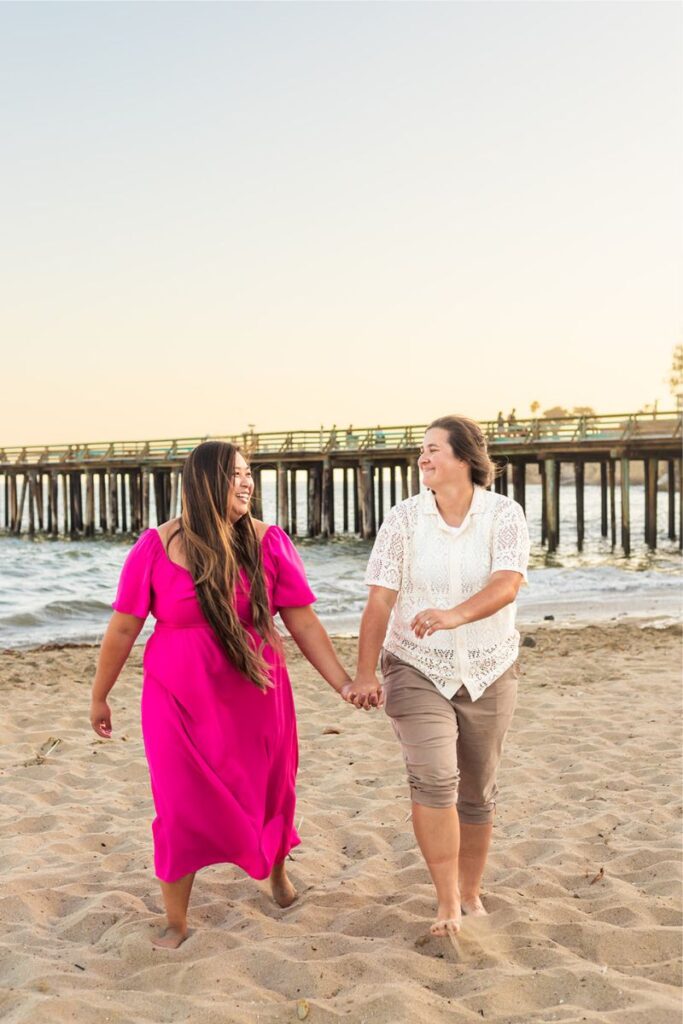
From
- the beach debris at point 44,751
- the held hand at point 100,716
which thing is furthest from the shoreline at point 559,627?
the held hand at point 100,716

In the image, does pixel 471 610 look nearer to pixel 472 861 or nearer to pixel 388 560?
pixel 388 560

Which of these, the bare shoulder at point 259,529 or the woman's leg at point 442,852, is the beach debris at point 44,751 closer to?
the bare shoulder at point 259,529

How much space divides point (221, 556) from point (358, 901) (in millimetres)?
1495

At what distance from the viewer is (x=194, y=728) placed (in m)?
3.35

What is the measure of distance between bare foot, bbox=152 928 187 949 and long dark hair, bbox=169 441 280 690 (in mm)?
917

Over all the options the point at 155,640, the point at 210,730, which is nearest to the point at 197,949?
the point at 210,730

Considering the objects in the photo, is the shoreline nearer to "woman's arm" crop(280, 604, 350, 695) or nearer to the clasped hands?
"woman's arm" crop(280, 604, 350, 695)

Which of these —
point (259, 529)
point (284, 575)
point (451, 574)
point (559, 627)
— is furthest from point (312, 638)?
point (559, 627)

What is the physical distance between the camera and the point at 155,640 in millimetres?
3393

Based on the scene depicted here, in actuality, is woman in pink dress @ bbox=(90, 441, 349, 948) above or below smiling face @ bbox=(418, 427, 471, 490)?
below

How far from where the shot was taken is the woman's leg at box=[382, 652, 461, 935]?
10.6 feet

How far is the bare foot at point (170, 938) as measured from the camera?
3.40 meters

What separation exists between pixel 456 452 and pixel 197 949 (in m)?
1.90

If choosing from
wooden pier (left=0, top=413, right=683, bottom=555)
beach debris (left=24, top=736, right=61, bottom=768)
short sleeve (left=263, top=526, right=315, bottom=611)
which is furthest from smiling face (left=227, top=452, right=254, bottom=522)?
wooden pier (left=0, top=413, right=683, bottom=555)
